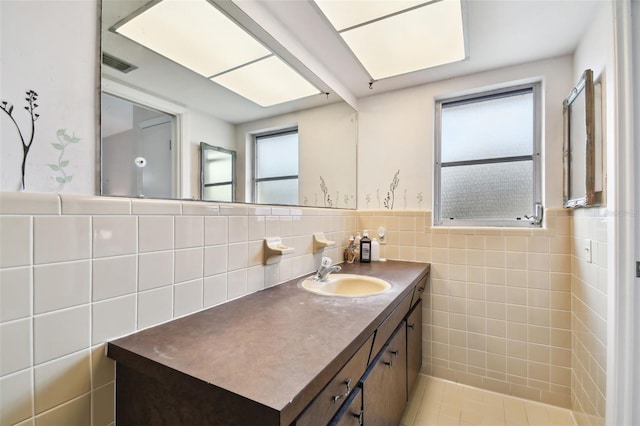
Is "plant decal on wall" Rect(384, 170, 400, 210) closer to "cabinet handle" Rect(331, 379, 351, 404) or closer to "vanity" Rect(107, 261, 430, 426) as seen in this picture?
"vanity" Rect(107, 261, 430, 426)

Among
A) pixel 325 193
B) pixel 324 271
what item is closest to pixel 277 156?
pixel 325 193

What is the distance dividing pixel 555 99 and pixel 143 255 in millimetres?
2436

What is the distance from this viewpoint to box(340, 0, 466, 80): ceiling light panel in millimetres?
1349

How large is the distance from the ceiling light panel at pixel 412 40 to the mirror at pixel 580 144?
2.16 feet

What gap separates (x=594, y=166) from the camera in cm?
133

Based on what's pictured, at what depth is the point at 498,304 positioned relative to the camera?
75.6 inches

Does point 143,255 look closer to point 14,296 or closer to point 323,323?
point 14,296

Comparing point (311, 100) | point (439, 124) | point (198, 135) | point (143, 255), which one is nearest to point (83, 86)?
point (198, 135)

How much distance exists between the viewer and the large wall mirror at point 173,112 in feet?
2.84

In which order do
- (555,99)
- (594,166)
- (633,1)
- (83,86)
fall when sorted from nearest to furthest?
(83,86), (633,1), (594,166), (555,99)

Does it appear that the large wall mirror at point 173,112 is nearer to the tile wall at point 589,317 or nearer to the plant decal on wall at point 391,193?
the plant decal on wall at point 391,193

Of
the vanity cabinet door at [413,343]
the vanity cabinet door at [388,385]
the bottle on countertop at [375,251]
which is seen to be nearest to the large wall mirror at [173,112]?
the bottle on countertop at [375,251]

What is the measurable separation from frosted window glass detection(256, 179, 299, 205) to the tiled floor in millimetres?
1512

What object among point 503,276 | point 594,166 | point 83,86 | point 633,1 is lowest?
point 503,276
